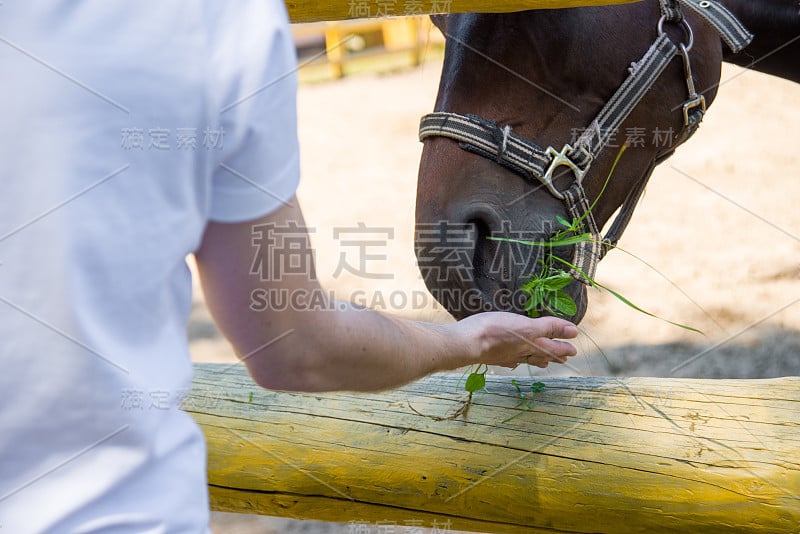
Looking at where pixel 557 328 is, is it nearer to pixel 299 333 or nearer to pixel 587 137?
pixel 587 137

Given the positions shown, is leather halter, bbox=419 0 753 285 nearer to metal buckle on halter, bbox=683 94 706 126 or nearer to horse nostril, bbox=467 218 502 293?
metal buckle on halter, bbox=683 94 706 126

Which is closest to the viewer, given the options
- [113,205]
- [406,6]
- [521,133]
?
[113,205]

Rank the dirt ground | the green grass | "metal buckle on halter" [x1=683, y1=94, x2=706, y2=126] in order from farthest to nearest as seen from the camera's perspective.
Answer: the dirt ground → "metal buckle on halter" [x1=683, y1=94, x2=706, y2=126] → the green grass

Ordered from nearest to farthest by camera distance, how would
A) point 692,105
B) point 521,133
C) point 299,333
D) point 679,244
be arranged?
point 299,333, point 521,133, point 692,105, point 679,244

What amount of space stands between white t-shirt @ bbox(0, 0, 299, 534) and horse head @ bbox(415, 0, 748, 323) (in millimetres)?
758

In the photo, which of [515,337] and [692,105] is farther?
[692,105]

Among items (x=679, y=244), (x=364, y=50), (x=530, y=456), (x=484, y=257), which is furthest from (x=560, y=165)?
(x=364, y=50)

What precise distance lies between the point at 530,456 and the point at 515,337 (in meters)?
0.24

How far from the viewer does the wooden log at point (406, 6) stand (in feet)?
3.67

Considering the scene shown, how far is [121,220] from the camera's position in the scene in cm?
57

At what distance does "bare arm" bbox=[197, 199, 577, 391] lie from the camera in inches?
25.7

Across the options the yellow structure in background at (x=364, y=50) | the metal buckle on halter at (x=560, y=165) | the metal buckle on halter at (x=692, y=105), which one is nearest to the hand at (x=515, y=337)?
the metal buckle on halter at (x=560, y=165)

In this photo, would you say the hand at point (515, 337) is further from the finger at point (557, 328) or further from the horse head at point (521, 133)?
the horse head at point (521, 133)

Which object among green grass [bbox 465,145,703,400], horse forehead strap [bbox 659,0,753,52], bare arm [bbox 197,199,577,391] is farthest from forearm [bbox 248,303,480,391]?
horse forehead strap [bbox 659,0,753,52]
